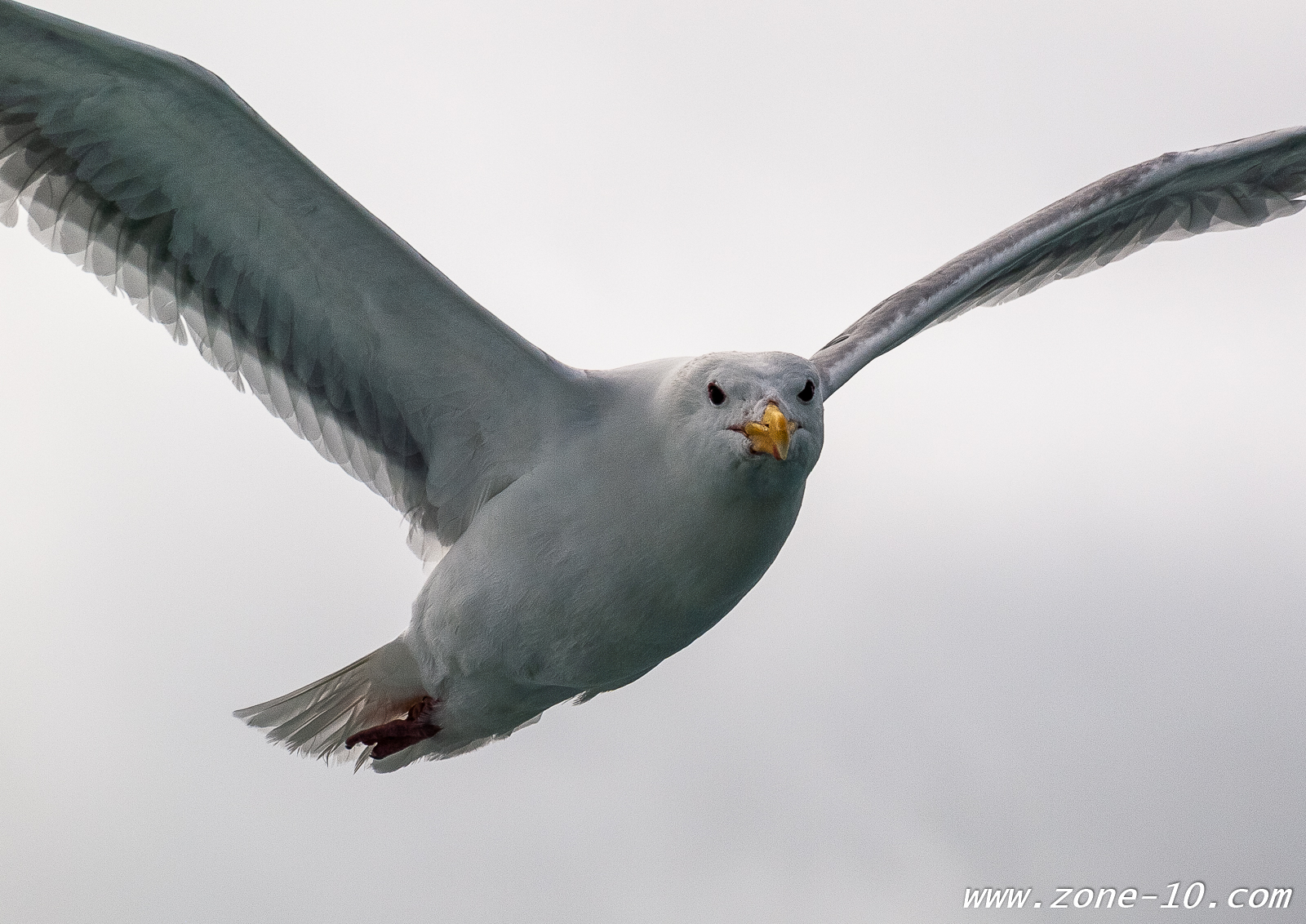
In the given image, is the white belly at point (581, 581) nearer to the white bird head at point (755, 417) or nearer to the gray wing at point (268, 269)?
the white bird head at point (755, 417)

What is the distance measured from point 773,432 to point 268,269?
259cm

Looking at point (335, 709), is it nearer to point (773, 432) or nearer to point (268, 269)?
point (268, 269)

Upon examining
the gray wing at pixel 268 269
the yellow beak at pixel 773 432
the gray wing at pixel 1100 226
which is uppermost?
the gray wing at pixel 1100 226

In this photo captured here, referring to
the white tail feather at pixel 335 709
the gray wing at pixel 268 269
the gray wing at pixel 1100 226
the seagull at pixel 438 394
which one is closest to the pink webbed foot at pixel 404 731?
the seagull at pixel 438 394

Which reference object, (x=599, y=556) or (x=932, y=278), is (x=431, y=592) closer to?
(x=599, y=556)

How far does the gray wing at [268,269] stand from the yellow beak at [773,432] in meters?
1.29

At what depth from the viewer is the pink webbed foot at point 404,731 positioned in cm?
702

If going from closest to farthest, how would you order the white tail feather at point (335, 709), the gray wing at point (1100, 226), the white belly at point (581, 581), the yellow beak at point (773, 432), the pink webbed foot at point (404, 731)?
the yellow beak at point (773, 432) < the white belly at point (581, 581) < the gray wing at point (1100, 226) < the pink webbed foot at point (404, 731) < the white tail feather at point (335, 709)

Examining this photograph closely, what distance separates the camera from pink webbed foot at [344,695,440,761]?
7.02m

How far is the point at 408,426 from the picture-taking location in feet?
23.4

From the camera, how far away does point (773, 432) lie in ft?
17.5

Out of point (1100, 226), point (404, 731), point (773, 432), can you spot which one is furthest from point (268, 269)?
point (1100, 226)

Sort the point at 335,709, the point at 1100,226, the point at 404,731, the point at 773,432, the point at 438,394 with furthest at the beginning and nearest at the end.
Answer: the point at 1100,226 → the point at 335,709 → the point at 404,731 → the point at 438,394 → the point at 773,432

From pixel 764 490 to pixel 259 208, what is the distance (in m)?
2.43
